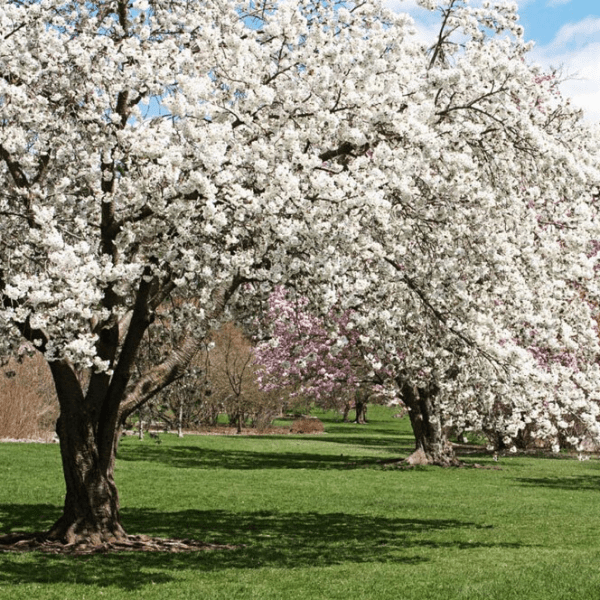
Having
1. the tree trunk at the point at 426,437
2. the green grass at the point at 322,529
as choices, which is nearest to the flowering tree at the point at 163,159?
the green grass at the point at 322,529

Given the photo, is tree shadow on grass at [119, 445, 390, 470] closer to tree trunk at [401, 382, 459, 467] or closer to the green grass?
the green grass

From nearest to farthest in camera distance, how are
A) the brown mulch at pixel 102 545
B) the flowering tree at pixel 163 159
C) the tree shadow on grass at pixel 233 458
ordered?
1. the flowering tree at pixel 163 159
2. the brown mulch at pixel 102 545
3. the tree shadow on grass at pixel 233 458

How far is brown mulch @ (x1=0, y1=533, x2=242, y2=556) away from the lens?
44.1ft

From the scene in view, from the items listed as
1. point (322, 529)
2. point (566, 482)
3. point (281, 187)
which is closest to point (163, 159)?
point (281, 187)

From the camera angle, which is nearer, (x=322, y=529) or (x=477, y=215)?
(x=477, y=215)

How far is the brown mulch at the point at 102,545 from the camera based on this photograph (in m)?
13.4

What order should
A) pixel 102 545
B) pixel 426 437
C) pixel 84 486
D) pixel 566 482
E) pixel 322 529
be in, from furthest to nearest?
pixel 426 437, pixel 566 482, pixel 322 529, pixel 84 486, pixel 102 545

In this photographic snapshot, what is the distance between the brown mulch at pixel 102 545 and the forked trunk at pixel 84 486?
162 millimetres

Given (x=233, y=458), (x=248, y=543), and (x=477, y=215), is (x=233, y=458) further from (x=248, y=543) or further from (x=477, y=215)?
(x=477, y=215)

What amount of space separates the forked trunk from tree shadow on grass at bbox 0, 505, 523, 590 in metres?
0.82

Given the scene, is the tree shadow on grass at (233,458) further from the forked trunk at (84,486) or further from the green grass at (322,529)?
the forked trunk at (84,486)

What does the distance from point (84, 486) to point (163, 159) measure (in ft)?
18.6

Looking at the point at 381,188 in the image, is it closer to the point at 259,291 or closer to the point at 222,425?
the point at 259,291

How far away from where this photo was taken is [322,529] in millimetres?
17312
